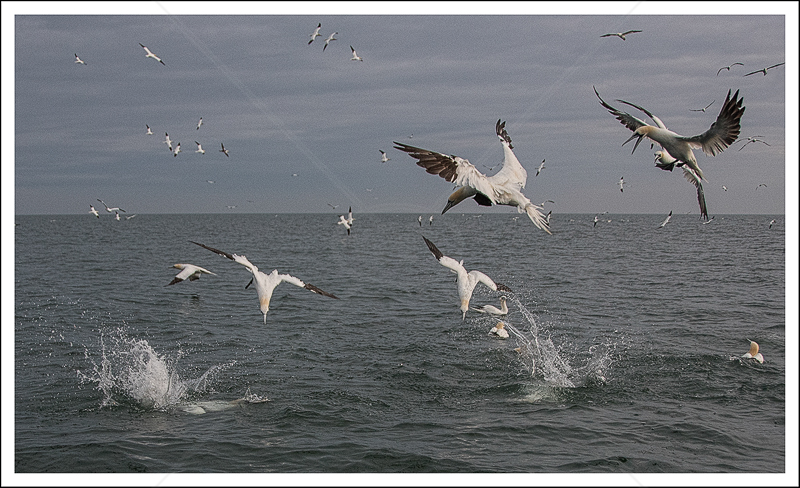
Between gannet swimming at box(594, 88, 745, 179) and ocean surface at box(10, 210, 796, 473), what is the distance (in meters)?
4.04

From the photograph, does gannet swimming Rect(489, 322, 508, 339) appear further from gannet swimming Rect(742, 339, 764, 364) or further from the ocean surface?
gannet swimming Rect(742, 339, 764, 364)

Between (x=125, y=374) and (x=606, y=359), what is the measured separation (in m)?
9.26

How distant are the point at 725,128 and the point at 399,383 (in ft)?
22.4

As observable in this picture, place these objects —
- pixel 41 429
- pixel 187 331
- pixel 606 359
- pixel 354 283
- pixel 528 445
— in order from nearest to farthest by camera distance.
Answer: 1. pixel 528 445
2. pixel 41 429
3. pixel 606 359
4. pixel 187 331
5. pixel 354 283

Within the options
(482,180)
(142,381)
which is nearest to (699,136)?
(482,180)

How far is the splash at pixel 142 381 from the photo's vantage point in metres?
11.0

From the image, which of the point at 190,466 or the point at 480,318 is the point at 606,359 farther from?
the point at 190,466

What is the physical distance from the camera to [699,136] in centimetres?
866

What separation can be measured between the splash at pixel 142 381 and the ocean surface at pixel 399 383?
0.05 m

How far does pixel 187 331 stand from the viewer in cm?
1712

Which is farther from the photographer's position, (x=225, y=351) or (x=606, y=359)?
(x=225, y=351)

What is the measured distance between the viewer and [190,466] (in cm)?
874

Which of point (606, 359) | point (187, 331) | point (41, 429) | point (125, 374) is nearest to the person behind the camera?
point (41, 429)

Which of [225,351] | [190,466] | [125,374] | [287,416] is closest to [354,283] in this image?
[225,351]
